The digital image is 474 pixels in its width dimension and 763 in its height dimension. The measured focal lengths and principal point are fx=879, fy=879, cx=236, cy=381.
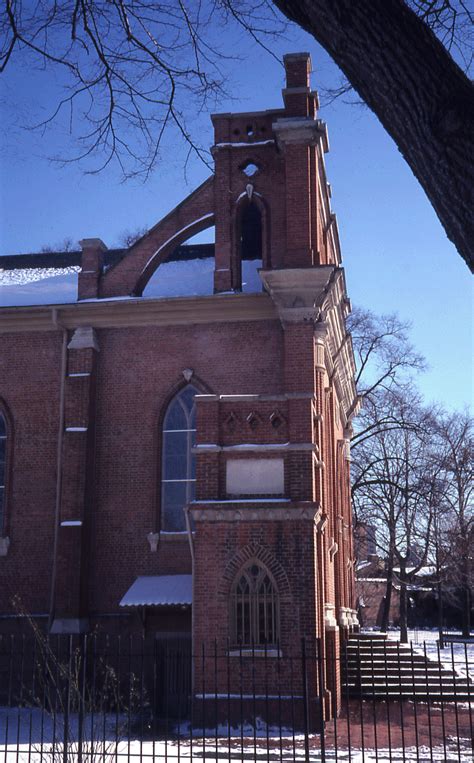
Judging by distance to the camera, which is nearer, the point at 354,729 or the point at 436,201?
the point at 436,201

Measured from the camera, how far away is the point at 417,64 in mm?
4355

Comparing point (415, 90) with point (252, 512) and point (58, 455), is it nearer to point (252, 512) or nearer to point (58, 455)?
point (252, 512)

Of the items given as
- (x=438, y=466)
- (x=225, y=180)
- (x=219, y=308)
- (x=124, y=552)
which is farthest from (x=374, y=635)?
(x=438, y=466)

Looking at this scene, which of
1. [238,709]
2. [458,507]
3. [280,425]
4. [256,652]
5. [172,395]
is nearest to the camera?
[238,709]

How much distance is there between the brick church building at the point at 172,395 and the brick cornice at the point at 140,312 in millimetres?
36

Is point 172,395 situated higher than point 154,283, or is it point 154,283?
point 154,283

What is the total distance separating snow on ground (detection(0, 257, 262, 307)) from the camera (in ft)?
67.7

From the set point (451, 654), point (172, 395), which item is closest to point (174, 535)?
point (172, 395)

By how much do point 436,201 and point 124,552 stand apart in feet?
52.6

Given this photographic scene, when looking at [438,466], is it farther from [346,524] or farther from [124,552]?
[124,552]

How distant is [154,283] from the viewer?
69.7 feet

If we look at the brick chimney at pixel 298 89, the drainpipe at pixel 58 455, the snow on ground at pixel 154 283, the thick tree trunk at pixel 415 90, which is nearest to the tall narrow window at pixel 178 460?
the drainpipe at pixel 58 455

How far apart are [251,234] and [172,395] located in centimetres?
481

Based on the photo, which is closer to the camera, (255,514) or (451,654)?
(255,514)
